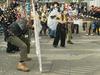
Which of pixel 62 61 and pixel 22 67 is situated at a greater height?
pixel 22 67

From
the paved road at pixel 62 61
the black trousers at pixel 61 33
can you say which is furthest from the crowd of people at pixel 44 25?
the paved road at pixel 62 61

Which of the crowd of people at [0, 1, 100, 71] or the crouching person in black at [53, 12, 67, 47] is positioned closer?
the crowd of people at [0, 1, 100, 71]

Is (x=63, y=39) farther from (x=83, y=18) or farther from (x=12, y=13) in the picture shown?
(x=83, y=18)

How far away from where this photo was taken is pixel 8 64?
1172 centimetres

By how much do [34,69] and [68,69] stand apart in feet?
3.07

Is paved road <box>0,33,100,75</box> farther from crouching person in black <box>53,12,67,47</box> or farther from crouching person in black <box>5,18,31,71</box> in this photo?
crouching person in black <box>53,12,67,47</box>

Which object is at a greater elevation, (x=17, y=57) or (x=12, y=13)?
(x=12, y=13)

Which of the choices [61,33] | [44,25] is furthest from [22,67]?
[44,25]

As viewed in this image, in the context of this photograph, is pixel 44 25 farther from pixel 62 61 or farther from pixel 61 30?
pixel 62 61

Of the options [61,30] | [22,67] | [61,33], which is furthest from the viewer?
[61,33]

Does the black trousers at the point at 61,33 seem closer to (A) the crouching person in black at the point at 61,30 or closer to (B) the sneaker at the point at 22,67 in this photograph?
(A) the crouching person in black at the point at 61,30

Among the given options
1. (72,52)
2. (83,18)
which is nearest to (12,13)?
(72,52)

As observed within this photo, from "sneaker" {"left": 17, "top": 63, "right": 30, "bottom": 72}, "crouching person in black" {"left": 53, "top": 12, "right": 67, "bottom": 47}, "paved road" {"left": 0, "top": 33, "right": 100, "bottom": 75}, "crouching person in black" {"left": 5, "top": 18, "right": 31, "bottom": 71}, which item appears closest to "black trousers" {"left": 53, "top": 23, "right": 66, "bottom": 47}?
"crouching person in black" {"left": 53, "top": 12, "right": 67, "bottom": 47}

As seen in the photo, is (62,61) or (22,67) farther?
(62,61)
